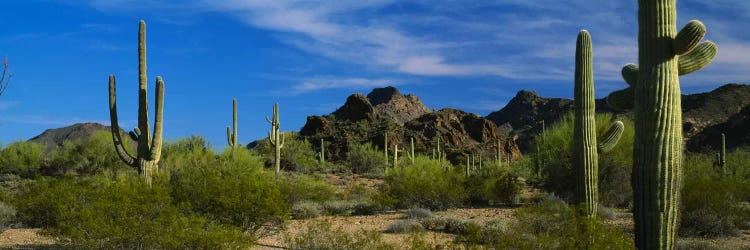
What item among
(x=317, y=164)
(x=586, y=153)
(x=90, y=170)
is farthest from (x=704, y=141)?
(x=586, y=153)

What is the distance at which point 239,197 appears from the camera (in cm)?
1209

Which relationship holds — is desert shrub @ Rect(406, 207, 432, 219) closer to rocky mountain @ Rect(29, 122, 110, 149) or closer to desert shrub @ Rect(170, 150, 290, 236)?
desert shrub @ Rect(170, 150, 290, 236)

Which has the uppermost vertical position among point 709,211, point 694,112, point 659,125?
point 694,112

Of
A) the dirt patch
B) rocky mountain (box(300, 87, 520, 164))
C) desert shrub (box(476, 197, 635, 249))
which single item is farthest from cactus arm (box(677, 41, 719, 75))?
rocky mountain (box(300, 87, 520, 164))

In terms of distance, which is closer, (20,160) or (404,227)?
(404,227)

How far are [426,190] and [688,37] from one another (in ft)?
38.0

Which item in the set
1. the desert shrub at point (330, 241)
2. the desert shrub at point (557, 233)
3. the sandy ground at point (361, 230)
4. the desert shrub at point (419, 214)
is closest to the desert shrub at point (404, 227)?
the sandy ground at point (361, 230)

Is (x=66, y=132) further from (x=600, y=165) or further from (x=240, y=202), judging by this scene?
(x=240, y=202)

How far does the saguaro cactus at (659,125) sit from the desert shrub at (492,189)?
1213 cm

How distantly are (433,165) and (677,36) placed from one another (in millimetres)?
13697

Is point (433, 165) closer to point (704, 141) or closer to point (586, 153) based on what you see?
point (586, 153)

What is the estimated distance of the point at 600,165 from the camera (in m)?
20.4

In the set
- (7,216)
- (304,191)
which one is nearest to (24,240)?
(7,216)

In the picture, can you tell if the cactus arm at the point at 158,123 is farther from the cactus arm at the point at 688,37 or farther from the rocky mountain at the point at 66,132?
the rocky mountain at the point at 66,132
